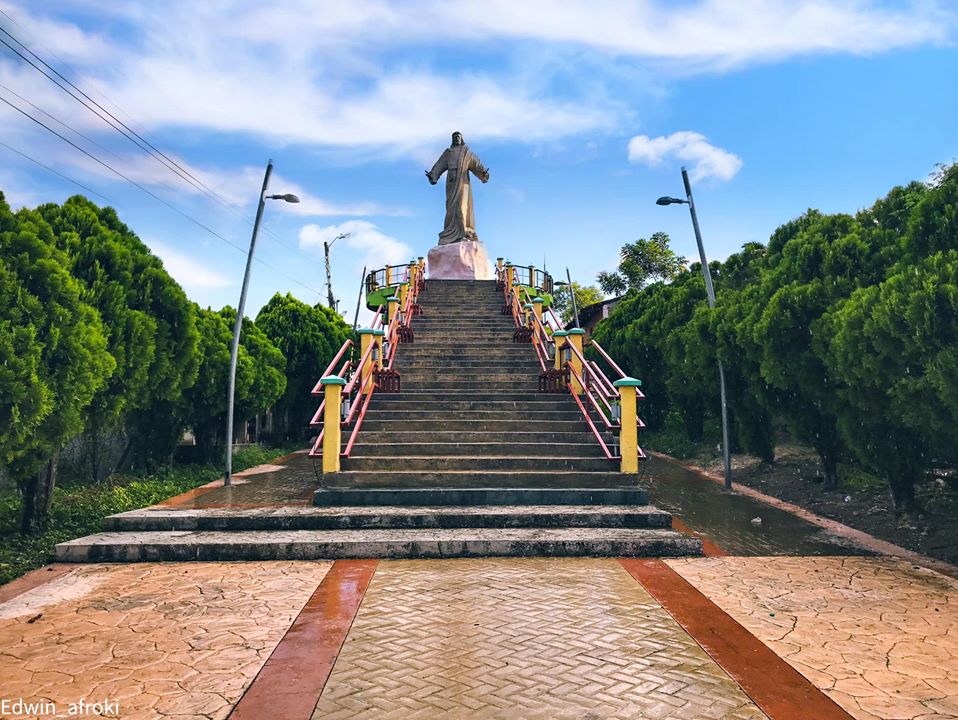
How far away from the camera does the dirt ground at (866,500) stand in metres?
7.25

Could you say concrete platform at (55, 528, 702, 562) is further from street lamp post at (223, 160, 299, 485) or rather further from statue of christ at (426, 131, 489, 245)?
statue of christ at (426, 131, 489, 245)

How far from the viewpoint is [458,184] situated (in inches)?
923

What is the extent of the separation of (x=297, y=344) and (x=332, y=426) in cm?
953

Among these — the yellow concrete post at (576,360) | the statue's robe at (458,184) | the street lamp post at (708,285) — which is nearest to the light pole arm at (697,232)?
the street lamp post at (708,285)

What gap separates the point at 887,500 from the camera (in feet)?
29.1

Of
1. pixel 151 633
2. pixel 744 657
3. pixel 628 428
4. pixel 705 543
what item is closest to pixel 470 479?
pixel 628 428

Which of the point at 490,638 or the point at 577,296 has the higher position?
the point at 577,296

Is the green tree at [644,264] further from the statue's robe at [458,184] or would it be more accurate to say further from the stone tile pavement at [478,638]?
the stone tile pavement at [478,638]

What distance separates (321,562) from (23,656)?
2.76m

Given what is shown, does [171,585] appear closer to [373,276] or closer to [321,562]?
[321,562]

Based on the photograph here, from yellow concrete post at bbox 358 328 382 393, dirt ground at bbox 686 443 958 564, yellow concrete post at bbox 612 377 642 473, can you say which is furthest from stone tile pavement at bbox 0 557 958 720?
yellow concrete post at bbox 358 328 382 393

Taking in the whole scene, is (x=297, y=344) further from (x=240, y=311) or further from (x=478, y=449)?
(x=478, y=449)

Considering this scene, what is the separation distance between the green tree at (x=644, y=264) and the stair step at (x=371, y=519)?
39914mm

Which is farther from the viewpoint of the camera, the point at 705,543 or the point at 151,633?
the point at 705,543
